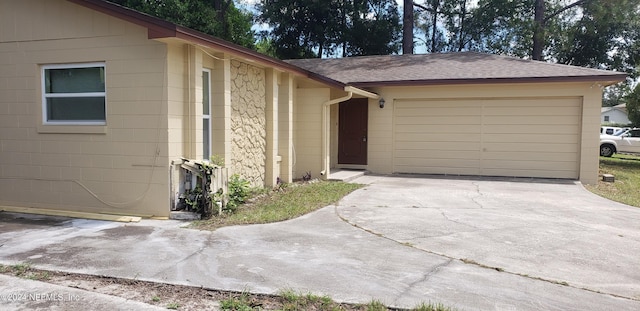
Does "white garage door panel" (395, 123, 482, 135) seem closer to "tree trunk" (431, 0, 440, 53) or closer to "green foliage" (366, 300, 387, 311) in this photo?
"green foliage" (366, 300, 387, 311)

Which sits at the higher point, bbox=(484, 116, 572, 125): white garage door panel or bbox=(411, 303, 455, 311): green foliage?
bbox=(484, 116, 572, 125): white garage door panel

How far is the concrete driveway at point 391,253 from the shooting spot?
4.07 m

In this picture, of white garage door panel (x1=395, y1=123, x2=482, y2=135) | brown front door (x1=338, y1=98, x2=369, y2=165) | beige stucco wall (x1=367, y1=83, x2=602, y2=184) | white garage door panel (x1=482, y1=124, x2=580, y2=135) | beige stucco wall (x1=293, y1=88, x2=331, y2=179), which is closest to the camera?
beige stucco wall (x1=293, y1=88, x2=331, y2=179)

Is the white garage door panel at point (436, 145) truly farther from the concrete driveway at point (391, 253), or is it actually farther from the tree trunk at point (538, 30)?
the tree trunk at point (538, 30)

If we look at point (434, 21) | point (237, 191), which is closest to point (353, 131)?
point (237, 191)

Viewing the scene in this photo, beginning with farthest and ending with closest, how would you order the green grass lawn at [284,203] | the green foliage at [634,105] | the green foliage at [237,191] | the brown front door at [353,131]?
the green foliage at [634,105], the brown front door at [353,131], the green foliage at [237,191], the green grass lawn at [284,203]

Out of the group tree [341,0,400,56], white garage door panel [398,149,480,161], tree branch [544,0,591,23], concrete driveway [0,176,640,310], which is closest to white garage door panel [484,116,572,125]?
white garage door panel [398,149,480,161]

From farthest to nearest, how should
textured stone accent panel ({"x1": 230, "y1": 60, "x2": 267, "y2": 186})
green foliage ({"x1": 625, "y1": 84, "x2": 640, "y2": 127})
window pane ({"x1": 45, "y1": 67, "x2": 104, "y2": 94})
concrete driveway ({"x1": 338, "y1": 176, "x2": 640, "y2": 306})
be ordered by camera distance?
green foliage ({"x1": 625, "y1": 84, "x2": 640, "y2": 127})
textured stone accent panel ({"x1": 230, "y1": 60, "x2": 267, "y2": 186})
window pane ({"x1": 45, "y1": 67, "x2": 104, "y2": 94})
concrete driveway ({"x1": 338, "y1": 176, "x2": 640, "y2": 306})

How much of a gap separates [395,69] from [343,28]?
11.1m

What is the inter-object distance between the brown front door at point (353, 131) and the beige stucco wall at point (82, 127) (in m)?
7.64

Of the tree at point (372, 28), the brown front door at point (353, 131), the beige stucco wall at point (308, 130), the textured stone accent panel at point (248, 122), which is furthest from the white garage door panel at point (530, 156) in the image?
the tree at point (372, 28)

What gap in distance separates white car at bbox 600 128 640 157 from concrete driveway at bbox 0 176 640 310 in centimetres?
1698

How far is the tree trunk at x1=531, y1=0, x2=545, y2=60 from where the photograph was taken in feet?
63.1

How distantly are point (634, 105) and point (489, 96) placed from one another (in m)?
13.0
